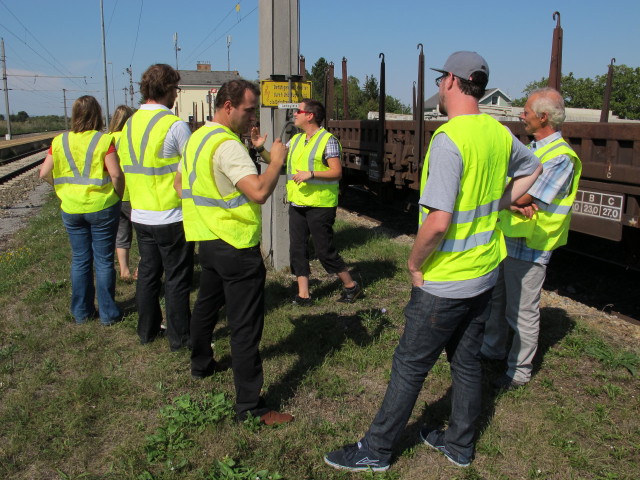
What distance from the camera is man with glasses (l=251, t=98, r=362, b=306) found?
5121 millimetres

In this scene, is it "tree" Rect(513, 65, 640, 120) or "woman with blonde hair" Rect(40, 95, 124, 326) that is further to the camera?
"tree" Rect(513, 65, 640, 120)

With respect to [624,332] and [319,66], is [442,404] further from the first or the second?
[319,66]

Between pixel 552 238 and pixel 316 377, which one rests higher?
pixel 552 238

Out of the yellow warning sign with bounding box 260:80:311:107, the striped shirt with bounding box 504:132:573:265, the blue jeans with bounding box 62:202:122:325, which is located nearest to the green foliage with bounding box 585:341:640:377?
the striped shirt with bounding box 504:132:573:265

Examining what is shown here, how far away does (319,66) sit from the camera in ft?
230

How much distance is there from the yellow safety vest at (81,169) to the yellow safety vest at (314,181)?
1727 mm

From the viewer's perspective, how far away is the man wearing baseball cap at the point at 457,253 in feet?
7.87

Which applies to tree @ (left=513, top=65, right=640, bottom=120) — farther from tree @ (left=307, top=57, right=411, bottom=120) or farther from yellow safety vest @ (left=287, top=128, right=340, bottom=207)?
yellow safety vest @ (left=287, top=128, right=340, bottom=207)

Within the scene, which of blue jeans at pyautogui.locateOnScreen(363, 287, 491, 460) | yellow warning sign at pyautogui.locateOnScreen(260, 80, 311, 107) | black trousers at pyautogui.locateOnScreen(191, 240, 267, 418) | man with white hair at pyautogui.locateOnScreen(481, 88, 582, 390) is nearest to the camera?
blue jeans at pyautogui.locateOnScreen(363, 287, 491, 460)

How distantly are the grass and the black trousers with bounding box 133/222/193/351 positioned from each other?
0.61 feet

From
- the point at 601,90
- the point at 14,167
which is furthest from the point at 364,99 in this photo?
the point at 14,167

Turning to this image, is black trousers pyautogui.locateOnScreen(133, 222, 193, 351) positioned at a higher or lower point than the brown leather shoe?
higher

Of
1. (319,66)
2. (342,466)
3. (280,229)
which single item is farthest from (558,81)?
(319,66)

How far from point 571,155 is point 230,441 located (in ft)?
8.72
